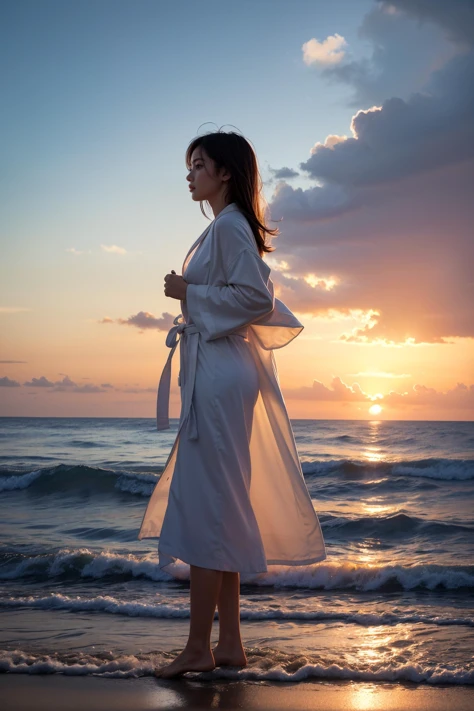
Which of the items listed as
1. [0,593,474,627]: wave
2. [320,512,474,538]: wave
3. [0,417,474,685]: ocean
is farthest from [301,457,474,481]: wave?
[0,593,474,627]: wave

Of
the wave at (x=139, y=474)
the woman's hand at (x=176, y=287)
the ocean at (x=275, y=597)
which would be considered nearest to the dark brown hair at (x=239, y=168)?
the woman's hand at (x=176, y=287)

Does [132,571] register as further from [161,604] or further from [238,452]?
[238,452]

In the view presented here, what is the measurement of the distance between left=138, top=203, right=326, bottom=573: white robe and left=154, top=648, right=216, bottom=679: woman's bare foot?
356mm

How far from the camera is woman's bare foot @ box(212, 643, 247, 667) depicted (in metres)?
2.72

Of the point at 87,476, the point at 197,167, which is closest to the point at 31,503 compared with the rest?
the point at 87,476

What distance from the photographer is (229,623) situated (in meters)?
2.72

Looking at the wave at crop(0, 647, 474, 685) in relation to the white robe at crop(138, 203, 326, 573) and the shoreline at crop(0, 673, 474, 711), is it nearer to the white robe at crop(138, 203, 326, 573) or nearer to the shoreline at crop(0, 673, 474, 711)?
the shoreline at crop(0, 673, 474, 711)

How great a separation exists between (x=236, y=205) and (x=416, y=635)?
91.0 inches

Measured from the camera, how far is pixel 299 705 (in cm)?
237

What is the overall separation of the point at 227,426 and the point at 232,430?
0.09 ft

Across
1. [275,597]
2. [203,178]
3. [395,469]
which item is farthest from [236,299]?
[395,469]

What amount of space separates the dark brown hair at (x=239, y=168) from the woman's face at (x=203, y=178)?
0.07 ft

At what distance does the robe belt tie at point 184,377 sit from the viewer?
256 cm

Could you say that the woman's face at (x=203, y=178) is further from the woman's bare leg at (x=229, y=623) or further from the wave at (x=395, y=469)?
the wave at (x=395, y=469)
